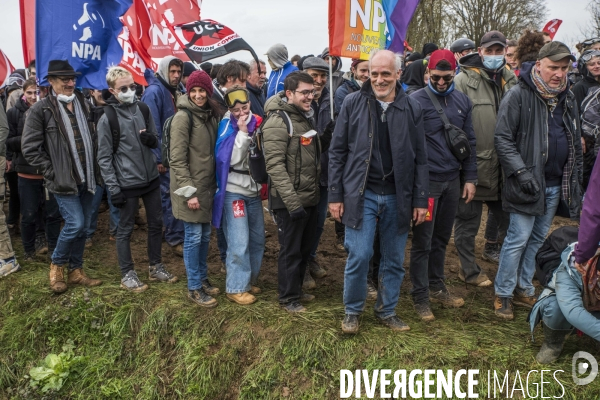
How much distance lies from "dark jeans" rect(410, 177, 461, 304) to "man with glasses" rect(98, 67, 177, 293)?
9.06 ft

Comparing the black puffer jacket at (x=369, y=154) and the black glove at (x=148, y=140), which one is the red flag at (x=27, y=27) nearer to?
the black glove at (x=148, y=140)

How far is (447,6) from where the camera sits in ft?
85.4

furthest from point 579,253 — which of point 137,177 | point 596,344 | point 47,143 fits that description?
point 47,143

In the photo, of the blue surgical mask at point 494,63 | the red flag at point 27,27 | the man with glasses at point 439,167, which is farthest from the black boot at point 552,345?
the red flag at point 27,27

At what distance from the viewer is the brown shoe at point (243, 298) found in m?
5.30

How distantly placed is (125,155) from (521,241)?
3969 millimetres

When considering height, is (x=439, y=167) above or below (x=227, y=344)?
above

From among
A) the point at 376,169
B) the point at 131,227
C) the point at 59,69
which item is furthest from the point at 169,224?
the point at 376,169

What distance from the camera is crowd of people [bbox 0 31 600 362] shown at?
438cm

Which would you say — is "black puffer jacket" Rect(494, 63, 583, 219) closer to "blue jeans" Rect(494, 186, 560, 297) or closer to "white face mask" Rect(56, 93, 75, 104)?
"blue jeans" Rect(494, 186, 560, 297)

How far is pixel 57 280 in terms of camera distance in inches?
229

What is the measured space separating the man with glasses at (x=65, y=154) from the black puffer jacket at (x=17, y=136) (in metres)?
1.42

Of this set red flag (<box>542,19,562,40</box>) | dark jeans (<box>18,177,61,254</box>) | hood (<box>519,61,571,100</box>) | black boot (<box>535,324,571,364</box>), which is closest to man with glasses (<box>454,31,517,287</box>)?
hood (<box>519,61,571,100</box>)

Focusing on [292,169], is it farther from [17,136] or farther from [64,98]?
[17,136]
